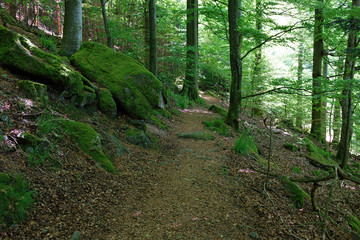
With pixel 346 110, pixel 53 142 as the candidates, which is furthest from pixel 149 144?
pixel 346 110

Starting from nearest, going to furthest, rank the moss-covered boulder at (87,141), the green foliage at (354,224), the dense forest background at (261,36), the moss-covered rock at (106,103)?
the moss-covered boulder at (87,141), the green foliage at (354,224), the moss-covered rock at (106,103), the dense forest background at (261,36)

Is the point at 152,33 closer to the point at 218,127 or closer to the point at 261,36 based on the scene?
the point at 261,36

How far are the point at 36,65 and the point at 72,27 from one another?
2.71m

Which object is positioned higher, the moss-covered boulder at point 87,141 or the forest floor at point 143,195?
the moss-covered boulder at point 87,141

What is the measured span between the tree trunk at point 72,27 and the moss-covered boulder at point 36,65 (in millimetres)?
1696

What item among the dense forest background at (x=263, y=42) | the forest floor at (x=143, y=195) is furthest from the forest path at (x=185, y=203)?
the dense forest background at (x=263, y=42)

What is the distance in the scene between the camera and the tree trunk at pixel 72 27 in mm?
6371

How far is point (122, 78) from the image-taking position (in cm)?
616

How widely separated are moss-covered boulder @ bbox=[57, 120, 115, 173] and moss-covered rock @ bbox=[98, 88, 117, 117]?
1492 millimetres

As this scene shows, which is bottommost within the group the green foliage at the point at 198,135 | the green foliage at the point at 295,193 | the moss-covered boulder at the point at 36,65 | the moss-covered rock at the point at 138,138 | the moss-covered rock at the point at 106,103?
the green foliage at the point at 295,193

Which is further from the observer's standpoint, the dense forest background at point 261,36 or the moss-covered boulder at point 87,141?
the dense forest background at point 261,36

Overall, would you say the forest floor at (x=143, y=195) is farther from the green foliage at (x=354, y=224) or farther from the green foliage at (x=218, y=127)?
the green foliage at (x=218, y=127)

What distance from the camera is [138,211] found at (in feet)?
9.91

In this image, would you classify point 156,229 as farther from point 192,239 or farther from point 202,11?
point 202,11
